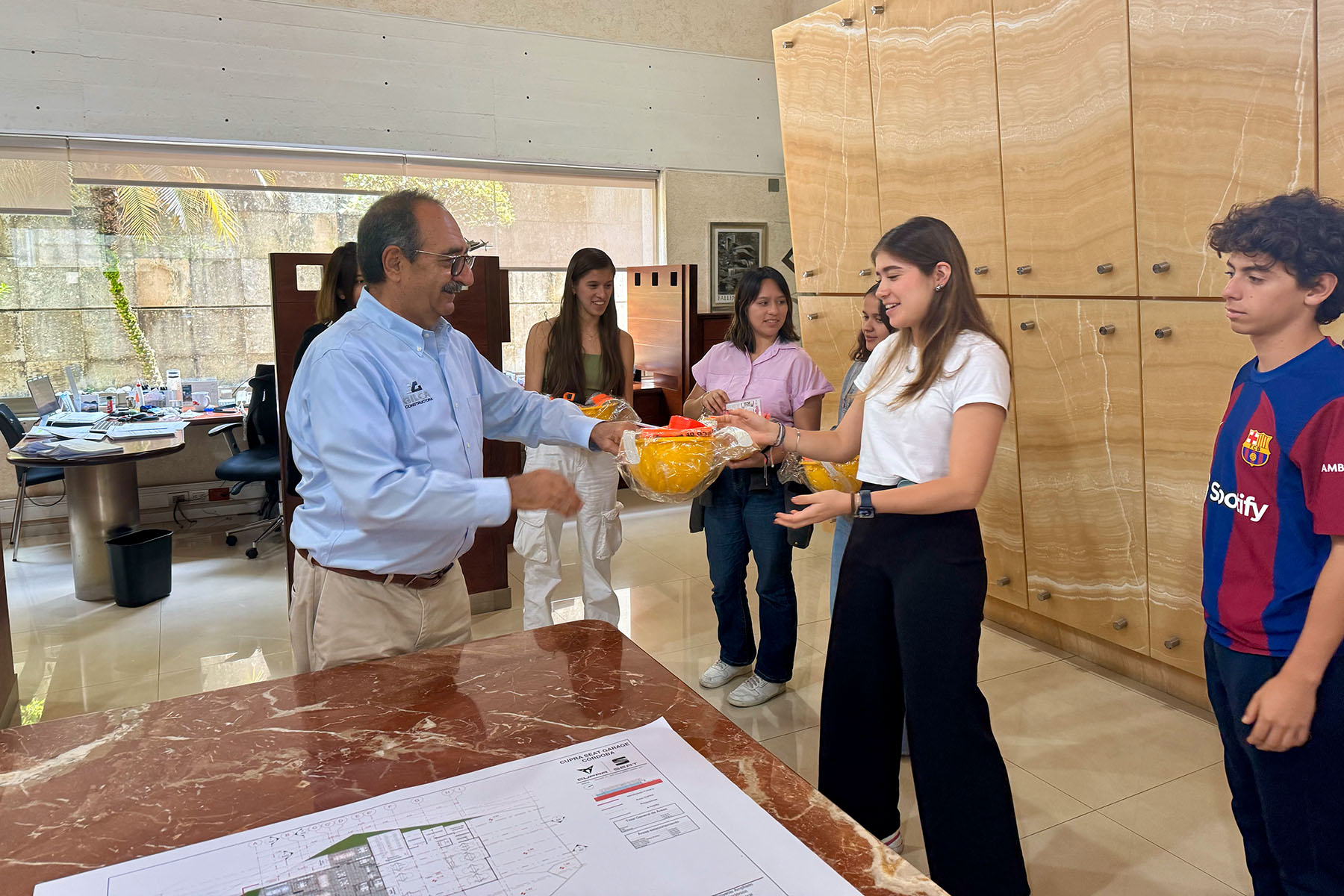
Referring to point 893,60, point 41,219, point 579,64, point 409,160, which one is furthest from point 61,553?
point 893,60

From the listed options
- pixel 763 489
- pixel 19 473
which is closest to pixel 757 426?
pixel 763 489

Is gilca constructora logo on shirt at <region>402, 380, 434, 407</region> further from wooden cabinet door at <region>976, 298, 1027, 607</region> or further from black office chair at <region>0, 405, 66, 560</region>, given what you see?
black office chair at <region>0, 405, 66, 560</region>

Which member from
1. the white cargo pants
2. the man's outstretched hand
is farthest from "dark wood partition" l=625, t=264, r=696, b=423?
the man's outstretched hand

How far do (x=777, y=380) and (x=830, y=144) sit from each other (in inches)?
70.6

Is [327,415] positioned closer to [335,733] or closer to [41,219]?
[335,733]

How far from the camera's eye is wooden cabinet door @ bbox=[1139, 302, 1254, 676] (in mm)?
3100

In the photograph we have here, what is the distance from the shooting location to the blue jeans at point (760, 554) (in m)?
3.46

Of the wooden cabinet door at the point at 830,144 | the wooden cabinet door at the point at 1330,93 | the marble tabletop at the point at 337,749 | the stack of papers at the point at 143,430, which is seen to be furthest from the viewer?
the stack of papers at the point at 143,430

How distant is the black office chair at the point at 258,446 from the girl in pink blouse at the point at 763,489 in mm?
3257

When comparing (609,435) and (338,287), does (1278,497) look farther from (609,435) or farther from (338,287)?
(338,287)

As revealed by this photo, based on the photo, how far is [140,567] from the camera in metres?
4.77

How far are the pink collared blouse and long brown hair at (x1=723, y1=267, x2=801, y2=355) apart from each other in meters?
0.04

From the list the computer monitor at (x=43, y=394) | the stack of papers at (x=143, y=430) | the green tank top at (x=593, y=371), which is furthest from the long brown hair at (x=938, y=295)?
the computer monitor at (x=43, y=394)

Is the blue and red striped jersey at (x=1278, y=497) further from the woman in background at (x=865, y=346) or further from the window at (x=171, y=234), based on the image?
the window at (x=171, y=234)
